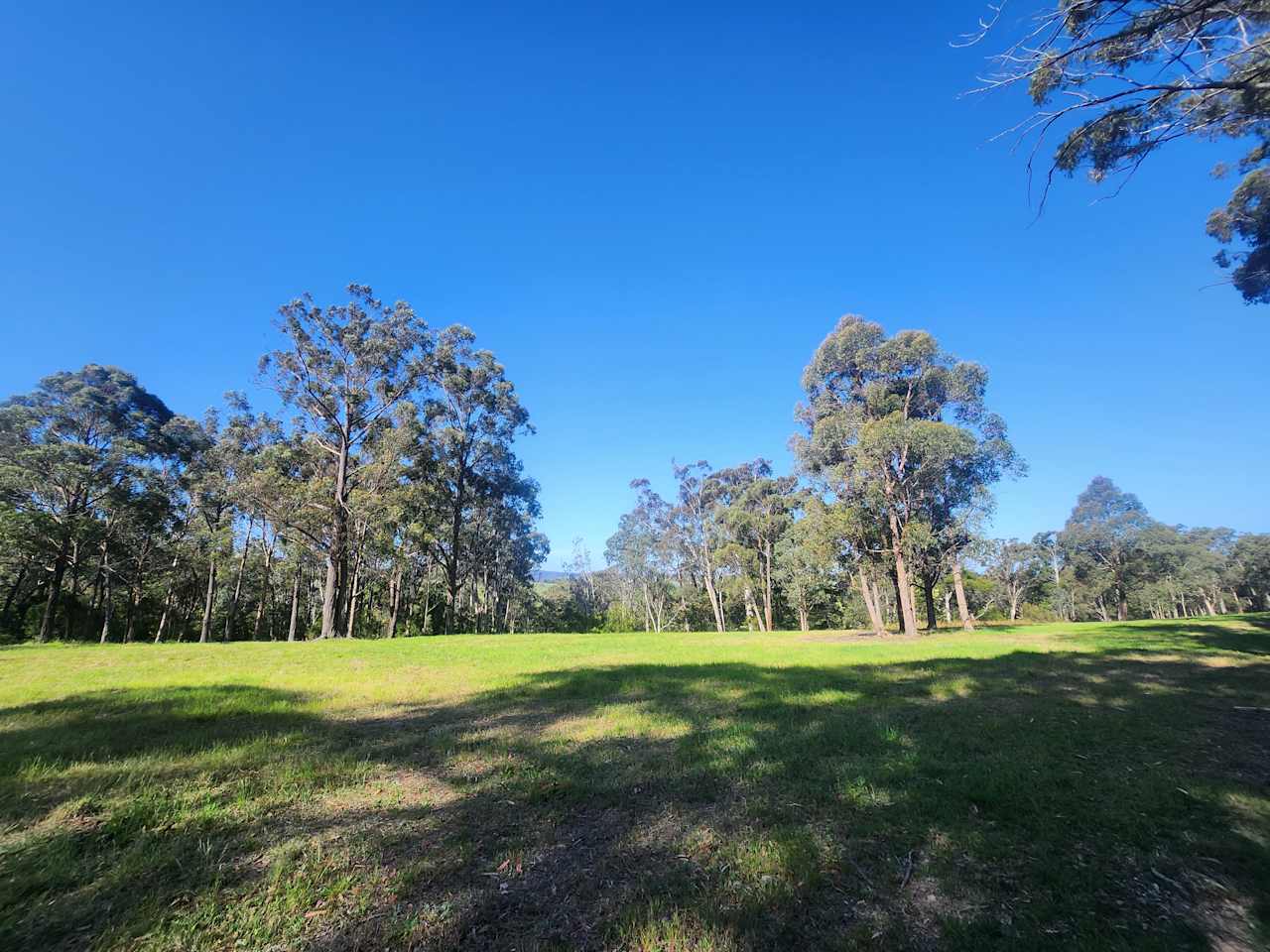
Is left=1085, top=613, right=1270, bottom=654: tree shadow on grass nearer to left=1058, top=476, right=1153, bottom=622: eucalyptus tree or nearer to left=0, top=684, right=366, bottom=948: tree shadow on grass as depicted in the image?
left=0, top=684, right=366, bottom=948: tree shadow on grass

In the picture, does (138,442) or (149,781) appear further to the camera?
(138,442)

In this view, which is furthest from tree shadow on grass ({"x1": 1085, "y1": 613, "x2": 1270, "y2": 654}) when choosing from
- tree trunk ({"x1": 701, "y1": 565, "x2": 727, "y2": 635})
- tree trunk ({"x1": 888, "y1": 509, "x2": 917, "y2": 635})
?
tree trunk ({"x1": 701, "y1": 565, "x2": 727, "y2": 635})

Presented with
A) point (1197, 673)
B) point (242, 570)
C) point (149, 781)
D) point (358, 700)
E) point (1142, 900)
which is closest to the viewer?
point (1142, 900)

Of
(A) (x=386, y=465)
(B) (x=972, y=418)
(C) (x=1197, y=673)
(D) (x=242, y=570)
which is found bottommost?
(C) (x=1197, y=673)

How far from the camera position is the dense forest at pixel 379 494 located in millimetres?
25391

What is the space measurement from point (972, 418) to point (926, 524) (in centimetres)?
1059

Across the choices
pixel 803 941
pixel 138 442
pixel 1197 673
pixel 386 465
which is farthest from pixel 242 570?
pixel 1197 673

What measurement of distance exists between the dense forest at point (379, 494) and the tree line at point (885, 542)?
0.63 ft

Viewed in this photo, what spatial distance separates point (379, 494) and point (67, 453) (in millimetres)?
18030

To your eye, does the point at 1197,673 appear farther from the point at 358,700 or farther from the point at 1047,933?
the point at 358,700

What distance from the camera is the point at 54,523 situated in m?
26.0

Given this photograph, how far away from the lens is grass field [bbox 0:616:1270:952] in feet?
8.54

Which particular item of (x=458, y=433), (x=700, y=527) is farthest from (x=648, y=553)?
(x=458, y=433)

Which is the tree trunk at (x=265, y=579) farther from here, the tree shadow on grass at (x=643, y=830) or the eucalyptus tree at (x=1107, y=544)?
the eucalyptus tree at (x=1107, y=544)
